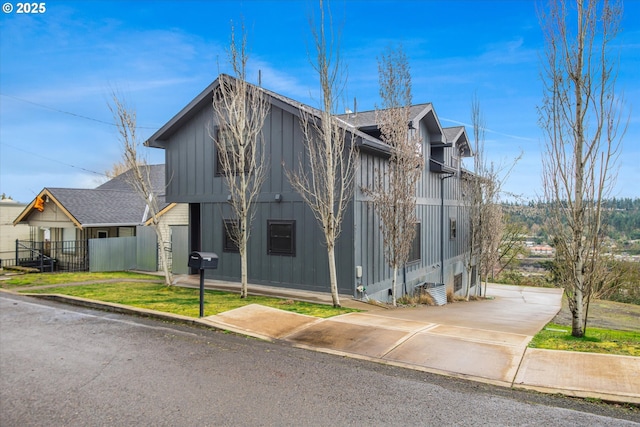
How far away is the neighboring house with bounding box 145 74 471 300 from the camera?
11.6 m

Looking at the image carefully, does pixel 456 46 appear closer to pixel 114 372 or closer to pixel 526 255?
pixel 114 372

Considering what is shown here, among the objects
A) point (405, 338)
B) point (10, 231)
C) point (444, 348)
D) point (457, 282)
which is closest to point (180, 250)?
point (405, 338)

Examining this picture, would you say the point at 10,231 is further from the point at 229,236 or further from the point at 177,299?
the point at 177,299

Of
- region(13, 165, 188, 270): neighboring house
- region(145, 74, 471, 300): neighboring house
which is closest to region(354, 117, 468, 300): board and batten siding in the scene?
region(145, 74, 471, 300): neighboring house

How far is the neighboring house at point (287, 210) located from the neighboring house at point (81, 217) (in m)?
6.17

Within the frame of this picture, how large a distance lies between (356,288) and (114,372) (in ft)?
22.9

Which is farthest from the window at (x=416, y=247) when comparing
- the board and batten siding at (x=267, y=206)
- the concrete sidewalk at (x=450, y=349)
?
the concrete sidewalk at (x=450, y=349)

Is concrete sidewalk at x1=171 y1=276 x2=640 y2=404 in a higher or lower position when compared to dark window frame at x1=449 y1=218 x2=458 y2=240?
lower

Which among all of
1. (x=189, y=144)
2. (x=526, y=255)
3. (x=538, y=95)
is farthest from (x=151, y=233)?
(x=526, y=255)

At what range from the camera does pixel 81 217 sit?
747 inches

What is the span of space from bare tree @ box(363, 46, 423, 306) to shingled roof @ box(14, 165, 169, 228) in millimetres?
12135

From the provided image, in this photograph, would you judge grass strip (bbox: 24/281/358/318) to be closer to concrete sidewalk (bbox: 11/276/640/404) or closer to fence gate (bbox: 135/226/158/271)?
concrete sidewalk (bbox: 11/276/640/404)

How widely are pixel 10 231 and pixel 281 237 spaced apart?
22.5 metres

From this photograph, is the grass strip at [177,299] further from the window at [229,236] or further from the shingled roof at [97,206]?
the shingled roof at [97,206]
